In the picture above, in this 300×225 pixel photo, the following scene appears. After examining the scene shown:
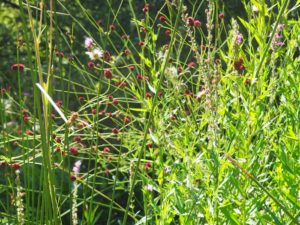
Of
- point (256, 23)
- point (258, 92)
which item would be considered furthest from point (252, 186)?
point (256, 23)

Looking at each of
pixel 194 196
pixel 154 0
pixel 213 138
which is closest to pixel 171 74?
pixel 213 138

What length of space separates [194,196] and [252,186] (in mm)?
168

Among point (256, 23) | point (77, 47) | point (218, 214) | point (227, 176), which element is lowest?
point (77, 47)

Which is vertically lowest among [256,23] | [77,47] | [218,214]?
[77,47]

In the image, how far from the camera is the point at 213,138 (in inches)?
74.0

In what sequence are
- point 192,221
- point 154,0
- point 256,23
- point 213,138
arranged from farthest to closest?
1. point 154,0
2. point 256,23
3. point 192,221
4. point 213,138

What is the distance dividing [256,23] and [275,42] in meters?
0.18

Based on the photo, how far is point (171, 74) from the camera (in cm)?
193

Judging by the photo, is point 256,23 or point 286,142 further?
point 256,23

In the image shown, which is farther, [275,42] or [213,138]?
[275,42]

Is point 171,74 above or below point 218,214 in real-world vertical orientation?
above

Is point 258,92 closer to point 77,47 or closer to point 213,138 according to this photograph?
point 213,138

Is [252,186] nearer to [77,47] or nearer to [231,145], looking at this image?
[231,145]

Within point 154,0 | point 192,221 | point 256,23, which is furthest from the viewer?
point 154,0
